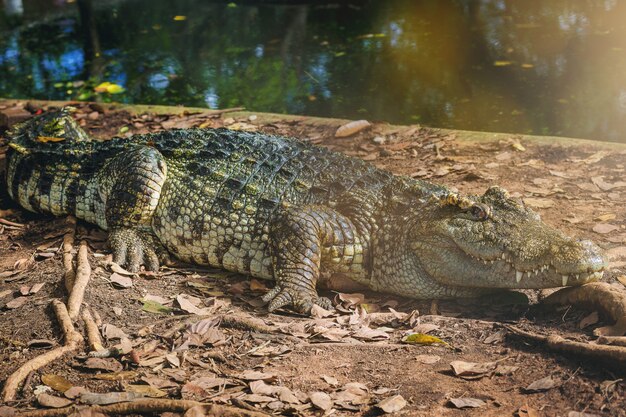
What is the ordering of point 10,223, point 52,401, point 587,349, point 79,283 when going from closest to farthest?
1. point 52,401
2. point 587,349
3. point 79,283
4. point 10,223

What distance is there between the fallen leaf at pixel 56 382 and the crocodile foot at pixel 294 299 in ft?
5.02

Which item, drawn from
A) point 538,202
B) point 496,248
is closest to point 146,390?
point 496,248

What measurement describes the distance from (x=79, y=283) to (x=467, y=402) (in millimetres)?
2638

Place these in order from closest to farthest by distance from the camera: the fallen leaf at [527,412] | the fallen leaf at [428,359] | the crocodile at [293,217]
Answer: the fallen leaf at [527,412]
the fallen leaf at [428,359]
the crocodile at [293,217]

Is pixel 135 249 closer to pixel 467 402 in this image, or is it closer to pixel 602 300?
pixel 467 402

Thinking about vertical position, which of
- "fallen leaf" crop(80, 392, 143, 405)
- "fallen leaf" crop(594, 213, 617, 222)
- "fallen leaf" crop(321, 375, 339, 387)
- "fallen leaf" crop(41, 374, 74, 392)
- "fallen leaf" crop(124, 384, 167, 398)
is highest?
"fallen leaf" crop(80, 392, 143, 405)

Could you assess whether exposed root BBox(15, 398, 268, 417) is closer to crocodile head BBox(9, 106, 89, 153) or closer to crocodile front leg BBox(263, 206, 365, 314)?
crocodile front leg BBox(263, 206, 365, 314)

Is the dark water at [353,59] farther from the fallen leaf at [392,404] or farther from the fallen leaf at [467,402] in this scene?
the fallen leaf at [392,404]

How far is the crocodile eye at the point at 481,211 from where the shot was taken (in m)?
4.80

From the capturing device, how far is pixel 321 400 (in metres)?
3.65

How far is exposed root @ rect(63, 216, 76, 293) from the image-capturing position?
16.1 ft

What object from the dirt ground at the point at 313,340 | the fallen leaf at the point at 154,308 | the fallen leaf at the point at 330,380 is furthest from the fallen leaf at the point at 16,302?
the fallen leaf at the point at 330,380

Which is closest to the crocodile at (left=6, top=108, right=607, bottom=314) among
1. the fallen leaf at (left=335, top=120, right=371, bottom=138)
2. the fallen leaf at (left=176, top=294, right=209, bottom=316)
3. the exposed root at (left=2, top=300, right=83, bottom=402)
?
the fallen leaf at (left=176, top=294, right=209, bottom=316)

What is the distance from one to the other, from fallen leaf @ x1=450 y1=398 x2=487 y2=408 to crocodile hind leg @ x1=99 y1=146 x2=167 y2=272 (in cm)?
288
